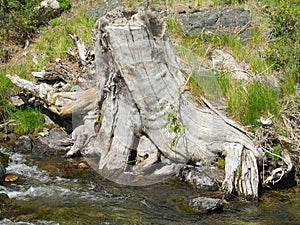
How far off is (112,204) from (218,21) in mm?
6294

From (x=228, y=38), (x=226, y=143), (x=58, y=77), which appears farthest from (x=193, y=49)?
(x=226, y=143)

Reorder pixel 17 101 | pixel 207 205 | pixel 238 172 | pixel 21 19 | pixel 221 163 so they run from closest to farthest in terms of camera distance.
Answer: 1. pixel 207 205
2. pixel 238 172
3. pixel 221 163
4. pixel 17 101
5. pixel 21 19

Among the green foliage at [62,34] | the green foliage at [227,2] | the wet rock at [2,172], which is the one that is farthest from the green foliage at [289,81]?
the green foliage at [62,34]

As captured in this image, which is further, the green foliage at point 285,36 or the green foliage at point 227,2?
the green foliage at point 227,2

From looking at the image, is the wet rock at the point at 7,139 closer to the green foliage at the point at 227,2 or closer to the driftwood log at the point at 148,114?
the driftwood log at the point at 148,114

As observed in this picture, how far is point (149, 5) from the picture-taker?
12250 mm

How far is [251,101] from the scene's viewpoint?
7.16 metres

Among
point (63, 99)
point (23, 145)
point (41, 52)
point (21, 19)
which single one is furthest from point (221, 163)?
point (21, 19)

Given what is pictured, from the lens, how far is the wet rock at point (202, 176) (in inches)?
248

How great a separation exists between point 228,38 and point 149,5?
2.97m

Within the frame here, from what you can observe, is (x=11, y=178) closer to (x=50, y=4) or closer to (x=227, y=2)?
(x=227, y=2)

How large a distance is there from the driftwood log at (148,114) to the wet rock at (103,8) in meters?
5.51

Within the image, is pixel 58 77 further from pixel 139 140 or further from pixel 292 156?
pixel 292 156

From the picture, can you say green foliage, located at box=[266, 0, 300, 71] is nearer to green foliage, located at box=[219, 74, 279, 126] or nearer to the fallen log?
green foliage, located at box=[219, 74, 279, 126]
